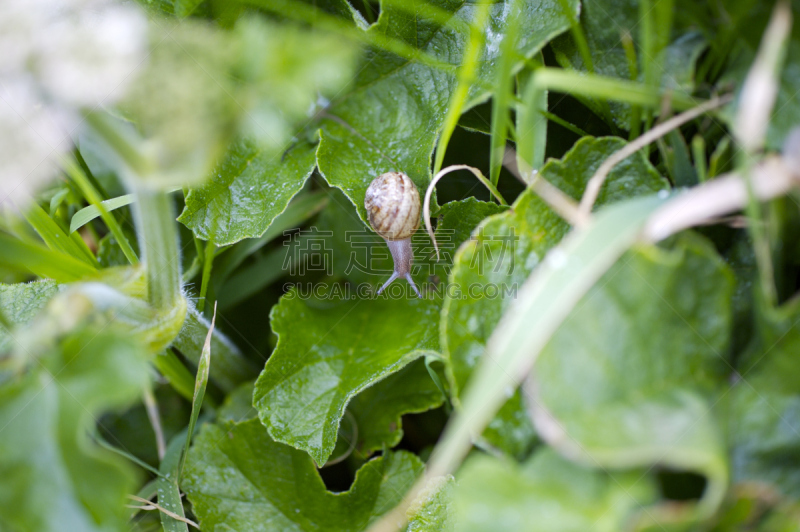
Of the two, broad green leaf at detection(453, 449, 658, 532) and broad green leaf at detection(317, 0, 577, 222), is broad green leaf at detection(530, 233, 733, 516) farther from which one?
broad green leaf at detection(317, 0, 577, 222)

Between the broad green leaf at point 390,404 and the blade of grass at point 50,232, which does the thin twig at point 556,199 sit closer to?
the broad green leaf at point 390,404

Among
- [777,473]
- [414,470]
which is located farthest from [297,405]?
[777,473]

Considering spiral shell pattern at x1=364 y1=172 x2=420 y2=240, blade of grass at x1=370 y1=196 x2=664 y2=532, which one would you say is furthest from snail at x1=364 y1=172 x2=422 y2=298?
blade of grass at x1=370 y1=196 x2=664 y2=532

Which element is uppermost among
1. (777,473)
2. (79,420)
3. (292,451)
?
(777,473)

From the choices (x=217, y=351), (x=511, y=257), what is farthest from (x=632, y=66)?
(x=217, y=351)

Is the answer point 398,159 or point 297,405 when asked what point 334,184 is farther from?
point 297,405

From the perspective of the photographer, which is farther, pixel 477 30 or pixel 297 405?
pixel 297 405
